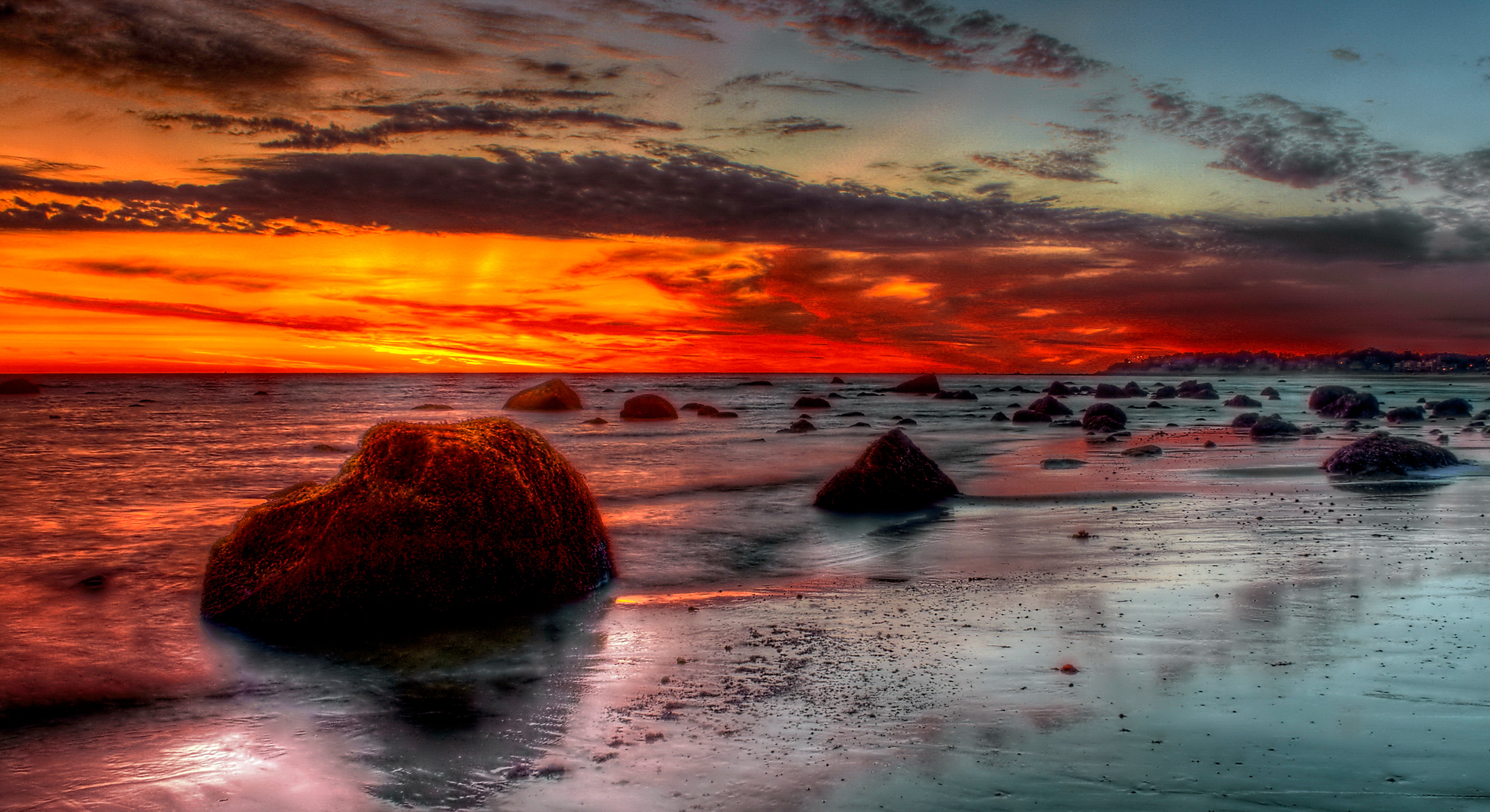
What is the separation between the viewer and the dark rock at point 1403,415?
1003 inches

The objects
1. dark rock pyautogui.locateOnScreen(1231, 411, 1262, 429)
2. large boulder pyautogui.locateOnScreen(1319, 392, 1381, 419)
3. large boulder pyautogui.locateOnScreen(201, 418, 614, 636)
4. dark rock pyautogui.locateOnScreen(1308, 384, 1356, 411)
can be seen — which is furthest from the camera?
dark rock pyautogui.locateOnScreen(1308, 384, 1356, 411)

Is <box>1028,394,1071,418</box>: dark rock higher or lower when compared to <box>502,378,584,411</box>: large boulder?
lower

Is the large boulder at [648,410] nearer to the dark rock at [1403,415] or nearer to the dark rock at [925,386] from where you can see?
the dark rock at [1403,415]

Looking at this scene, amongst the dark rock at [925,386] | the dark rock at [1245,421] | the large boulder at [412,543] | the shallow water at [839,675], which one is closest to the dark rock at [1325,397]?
the dark rock at [1245,421]

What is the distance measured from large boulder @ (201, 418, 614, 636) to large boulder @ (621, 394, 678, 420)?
2357 cm

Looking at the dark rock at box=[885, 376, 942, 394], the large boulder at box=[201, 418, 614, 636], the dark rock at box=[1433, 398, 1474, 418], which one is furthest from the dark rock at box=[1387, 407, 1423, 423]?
the dark rock at box=[885, 376, 942, 394]

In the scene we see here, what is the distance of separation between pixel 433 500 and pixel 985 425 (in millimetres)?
23691

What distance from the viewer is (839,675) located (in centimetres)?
486

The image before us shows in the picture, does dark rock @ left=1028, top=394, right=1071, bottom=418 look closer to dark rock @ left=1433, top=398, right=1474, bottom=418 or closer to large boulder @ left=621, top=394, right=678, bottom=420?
dark rock @ left=1433, top=398, right=1474, bottom=418

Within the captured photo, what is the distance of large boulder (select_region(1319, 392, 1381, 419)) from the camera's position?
2869 centimetres

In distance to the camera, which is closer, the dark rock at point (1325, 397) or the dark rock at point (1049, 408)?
the dark rock at point (1049, 408)

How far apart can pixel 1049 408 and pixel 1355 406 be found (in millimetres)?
9734

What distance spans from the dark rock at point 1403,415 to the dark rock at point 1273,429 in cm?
742

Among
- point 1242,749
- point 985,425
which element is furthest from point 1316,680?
point 985,425
